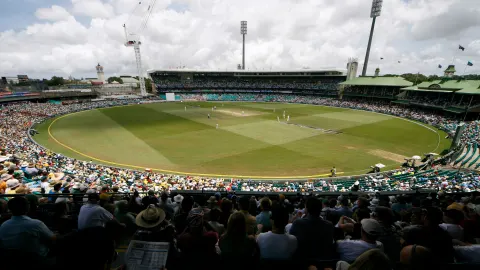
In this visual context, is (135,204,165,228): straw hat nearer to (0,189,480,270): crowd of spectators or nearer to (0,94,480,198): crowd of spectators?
(0,189,480,270): crowd of spectators

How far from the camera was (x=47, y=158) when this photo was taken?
22016 millimetres

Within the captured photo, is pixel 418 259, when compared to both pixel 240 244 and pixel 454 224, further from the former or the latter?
pixel 454 224

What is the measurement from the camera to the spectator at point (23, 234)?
3217 millimetres

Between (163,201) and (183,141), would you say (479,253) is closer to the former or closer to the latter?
(163,201)

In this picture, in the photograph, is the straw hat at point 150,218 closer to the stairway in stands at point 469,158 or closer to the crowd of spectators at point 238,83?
the stairway in stands at point 469,158

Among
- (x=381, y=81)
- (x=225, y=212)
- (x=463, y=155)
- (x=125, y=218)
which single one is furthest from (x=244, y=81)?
(x=125, y=218)

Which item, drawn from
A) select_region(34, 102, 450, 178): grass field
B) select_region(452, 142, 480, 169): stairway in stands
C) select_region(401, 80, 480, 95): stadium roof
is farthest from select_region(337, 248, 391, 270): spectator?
select_region(401, 80, 480, 95): stadium roof

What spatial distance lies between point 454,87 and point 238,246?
215 feet

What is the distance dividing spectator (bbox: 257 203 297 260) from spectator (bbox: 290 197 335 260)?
0.74ft

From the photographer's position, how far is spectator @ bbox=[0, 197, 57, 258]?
3217 mm

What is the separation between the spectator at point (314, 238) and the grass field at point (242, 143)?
59.2 feet

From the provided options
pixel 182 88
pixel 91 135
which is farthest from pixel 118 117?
pixel 182 88

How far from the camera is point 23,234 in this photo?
326 centimetres

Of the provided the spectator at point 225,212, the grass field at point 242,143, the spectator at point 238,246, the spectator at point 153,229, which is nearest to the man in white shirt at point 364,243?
the spectator at point 238,246
